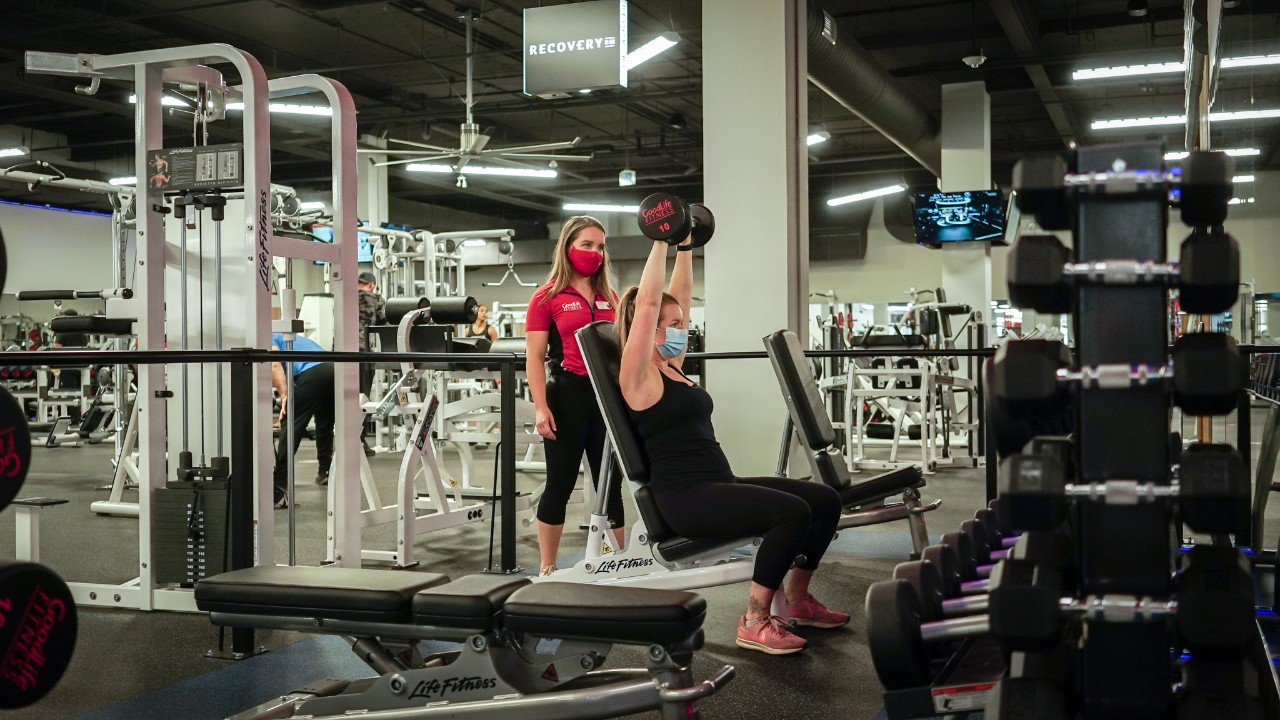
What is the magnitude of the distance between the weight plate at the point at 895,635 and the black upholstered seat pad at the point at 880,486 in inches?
73.7

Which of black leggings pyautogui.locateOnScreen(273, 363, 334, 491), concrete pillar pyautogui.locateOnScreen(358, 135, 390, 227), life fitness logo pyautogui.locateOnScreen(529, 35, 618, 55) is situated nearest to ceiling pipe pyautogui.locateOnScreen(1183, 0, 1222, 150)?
life fitness logo pyautogui.locateOnScreen(529, 35, 618, 55)

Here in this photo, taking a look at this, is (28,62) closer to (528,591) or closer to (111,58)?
(111,58)

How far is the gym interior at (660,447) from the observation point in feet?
4.96

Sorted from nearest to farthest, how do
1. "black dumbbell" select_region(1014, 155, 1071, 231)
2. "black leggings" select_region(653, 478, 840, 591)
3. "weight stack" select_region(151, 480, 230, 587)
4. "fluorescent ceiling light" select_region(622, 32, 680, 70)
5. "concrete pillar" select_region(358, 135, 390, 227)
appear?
"black dumbbell" select_region(1014, 155, 1071, 231), "black leggings" select_region(653, 478, 840, 591), "weight stack" select_region(151, 480, 230, 587), "fluorescent ceiling light" select_region(622, 32, 680, 70), "concrete pillar" select_region(358, 135, 390, 227)

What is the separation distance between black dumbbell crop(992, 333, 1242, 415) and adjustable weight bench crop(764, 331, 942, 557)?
2.20 metres

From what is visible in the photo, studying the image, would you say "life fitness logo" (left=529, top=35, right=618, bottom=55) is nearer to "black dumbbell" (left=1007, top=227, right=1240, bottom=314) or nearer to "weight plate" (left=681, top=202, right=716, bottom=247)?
"weight plate" (left=681, top=202, right=716, bottom=247)

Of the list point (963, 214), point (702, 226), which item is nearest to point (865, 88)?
point (963, 214)

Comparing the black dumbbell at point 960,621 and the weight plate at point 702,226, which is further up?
the weight plate at point 702,226

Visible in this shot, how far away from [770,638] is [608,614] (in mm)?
1122

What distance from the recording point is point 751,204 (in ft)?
18.5

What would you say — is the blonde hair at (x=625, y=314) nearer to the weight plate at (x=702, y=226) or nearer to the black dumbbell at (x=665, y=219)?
the weight plate at (x=702, y=226)

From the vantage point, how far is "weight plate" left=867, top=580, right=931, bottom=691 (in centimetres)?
170

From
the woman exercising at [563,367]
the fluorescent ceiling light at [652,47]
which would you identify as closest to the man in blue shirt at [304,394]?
the woman exercising at [563,367]

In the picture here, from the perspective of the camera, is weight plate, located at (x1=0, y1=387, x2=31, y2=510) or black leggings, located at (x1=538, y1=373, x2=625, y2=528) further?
black leggings, located at (x1=538, y1=373, x2=625, y2=528)
